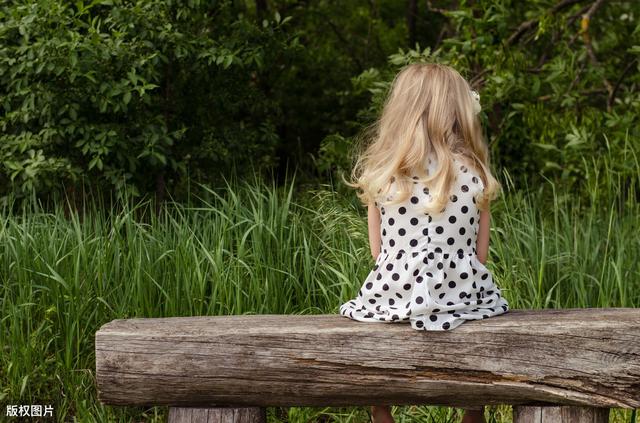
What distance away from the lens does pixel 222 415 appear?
299cm

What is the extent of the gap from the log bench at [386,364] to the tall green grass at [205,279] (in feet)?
3.20

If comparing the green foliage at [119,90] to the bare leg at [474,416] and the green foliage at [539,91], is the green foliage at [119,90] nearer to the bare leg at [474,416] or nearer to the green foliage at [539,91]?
the green foliage at [539,91]

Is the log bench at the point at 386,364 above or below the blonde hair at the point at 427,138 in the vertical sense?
below

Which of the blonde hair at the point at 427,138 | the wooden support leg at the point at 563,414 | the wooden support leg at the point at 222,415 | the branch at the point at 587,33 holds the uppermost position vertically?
the branch at the point at 587,33

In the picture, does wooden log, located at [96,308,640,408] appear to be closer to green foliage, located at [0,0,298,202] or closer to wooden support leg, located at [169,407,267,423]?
wooden support leg, located at [169,407,267,423]

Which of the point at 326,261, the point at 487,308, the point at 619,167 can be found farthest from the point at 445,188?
the point at 619,167

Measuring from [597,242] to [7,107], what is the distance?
3.37 metres

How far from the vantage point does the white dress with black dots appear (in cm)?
296

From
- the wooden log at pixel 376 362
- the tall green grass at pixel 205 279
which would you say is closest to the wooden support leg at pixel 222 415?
the wooden log at pixel 376 362

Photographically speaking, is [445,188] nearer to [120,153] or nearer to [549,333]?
[549,333]

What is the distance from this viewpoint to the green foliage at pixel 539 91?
5.65m

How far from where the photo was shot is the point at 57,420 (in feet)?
13.1

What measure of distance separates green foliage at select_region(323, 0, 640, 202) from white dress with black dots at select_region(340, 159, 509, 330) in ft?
7.99

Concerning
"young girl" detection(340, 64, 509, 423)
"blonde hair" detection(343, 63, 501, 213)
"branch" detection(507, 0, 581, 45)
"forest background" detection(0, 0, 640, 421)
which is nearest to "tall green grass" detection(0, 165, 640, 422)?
"forest background" detection(0, 0, 640, 421)
